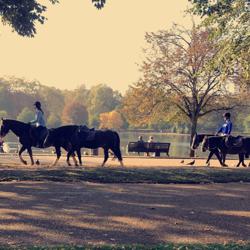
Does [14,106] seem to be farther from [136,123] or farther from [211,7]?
[211,7]

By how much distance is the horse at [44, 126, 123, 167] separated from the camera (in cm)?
1939

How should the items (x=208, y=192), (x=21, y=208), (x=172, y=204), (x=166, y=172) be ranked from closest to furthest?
1. (x=21, y=208)
2. (x=172, y=204)
3. (x=208, y=192)
4. (x=166, y=172)

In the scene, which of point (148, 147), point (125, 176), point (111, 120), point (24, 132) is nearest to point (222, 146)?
point (125, 176)

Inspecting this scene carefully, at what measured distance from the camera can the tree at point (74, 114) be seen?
135250 millimetres

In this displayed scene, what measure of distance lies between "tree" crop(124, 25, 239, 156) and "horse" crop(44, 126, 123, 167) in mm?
17671

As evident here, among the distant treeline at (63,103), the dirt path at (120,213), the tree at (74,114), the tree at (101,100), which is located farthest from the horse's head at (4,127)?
the tree at (101,100)

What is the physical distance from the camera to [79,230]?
812 cm

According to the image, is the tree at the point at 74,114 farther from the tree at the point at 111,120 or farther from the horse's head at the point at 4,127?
the horse's head at the point at 4,127

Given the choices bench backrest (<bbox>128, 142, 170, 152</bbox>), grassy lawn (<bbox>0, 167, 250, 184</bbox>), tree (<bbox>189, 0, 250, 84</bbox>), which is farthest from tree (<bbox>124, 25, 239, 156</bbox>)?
grassy lawn (<bbox>0, 167, 250, 184</bbox>)

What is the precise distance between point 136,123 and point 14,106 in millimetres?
108815

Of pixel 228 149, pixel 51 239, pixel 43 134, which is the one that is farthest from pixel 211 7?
pixel 51 239

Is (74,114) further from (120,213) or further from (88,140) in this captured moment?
(120,213)

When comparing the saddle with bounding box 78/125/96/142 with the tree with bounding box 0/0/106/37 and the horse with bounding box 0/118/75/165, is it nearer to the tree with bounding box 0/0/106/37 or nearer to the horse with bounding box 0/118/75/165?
the horse with bounding box 0/118/75/165

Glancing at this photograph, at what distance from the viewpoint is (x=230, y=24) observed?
74.3 feet
